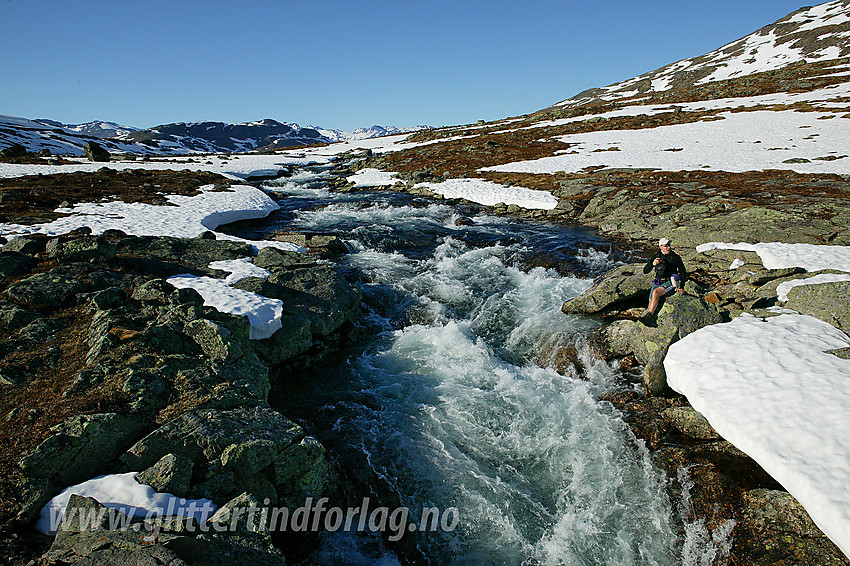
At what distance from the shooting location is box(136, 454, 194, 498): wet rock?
16.4 ft

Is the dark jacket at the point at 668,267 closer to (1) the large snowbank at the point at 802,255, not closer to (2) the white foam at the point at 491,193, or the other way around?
(1) the large snowbank at the point at 802,255

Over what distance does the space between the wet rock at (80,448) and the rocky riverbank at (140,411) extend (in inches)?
0.6

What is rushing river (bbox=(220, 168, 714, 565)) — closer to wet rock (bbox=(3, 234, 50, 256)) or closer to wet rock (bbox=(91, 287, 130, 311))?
wet rock (bbox=(91, 287, 130, 311))

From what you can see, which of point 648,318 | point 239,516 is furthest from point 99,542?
point 648,318

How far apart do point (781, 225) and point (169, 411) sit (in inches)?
835

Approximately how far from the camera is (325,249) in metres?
18.2

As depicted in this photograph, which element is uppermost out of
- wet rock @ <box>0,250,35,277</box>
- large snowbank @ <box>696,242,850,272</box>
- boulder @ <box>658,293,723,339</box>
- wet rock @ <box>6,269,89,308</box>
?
wet rock @ <box>0,250,35,277</box>

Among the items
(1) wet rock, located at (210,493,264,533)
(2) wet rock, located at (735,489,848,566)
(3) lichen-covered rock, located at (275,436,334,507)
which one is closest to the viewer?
(1) wet rock, located at (210,493,264,533)

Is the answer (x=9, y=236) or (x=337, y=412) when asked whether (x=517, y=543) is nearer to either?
(x=337, y=412)

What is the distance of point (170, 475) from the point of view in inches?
200

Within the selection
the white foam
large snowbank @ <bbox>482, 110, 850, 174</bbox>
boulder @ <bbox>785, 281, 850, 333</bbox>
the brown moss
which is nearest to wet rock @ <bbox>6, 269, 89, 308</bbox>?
the brown moss

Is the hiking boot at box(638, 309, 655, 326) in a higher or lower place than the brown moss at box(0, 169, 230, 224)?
lower

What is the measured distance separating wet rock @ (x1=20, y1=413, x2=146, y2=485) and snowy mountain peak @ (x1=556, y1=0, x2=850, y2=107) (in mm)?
110052

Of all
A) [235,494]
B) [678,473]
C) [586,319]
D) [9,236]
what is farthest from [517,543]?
[9,236]
